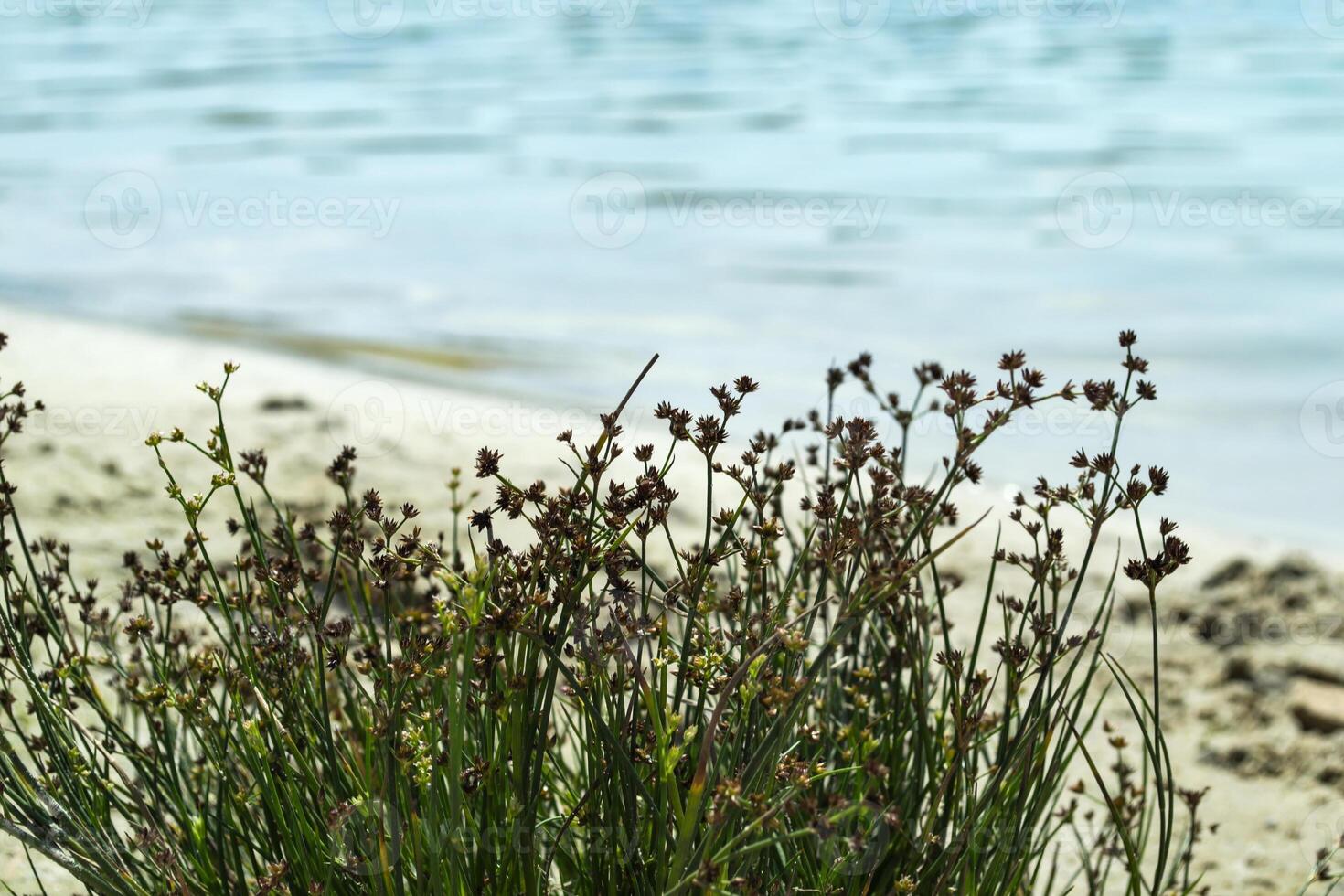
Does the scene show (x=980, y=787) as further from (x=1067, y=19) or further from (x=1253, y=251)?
(x=1067, y=19)

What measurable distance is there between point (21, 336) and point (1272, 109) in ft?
51.5

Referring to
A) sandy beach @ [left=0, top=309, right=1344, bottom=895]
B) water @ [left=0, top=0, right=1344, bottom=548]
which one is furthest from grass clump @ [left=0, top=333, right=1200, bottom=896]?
water @ [left=0, top=0, right=1344, bottom=548]

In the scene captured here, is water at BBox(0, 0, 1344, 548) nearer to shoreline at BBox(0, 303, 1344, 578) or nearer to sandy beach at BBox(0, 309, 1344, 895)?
shoreline at BBox(0, 303, 1344, 578)

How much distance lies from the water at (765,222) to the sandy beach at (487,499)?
60.6 inches

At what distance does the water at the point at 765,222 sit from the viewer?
28.7 ft

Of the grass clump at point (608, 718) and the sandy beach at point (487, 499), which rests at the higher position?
the sandy beach at point (487, 499)

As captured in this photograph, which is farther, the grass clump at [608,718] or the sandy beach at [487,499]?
the sandy beach at [487,499]

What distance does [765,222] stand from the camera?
1306 cm

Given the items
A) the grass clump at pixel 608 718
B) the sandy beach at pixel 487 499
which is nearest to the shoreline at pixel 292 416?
the sandy beach at pixel 487 499

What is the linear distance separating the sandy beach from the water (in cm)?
154

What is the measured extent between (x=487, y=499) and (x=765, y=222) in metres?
8.14

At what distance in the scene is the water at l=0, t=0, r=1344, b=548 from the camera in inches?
344

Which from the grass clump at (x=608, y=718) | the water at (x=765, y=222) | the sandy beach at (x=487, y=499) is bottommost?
the grass clump at (x=608, y=718)

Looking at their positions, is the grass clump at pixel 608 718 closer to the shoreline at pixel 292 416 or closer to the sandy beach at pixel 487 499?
the sandy beach at pixel 487 499
